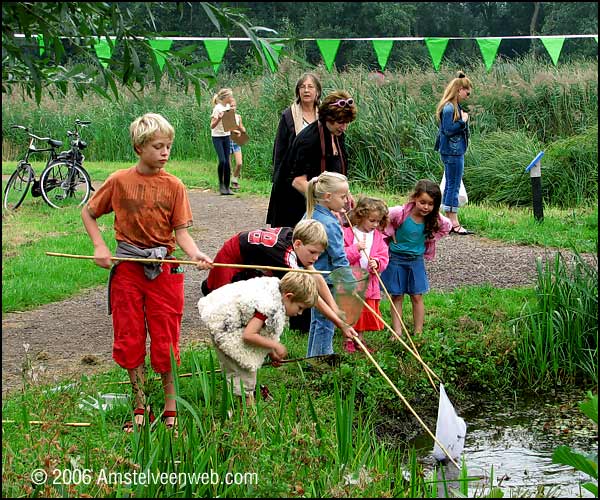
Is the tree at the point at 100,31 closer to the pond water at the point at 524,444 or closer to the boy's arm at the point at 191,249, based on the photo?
the boy's arm at the point at 191,249

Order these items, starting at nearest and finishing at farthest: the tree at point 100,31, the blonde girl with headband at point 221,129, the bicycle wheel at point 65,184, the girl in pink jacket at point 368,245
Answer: the tree at point 100,31 → the girl in pink jacket at point 368,245 → the bicycle wheel at point 65,184 → the blonde girl with headband at point 221,129

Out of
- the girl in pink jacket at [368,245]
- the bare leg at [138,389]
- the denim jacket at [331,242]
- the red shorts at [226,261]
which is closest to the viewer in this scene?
the bare leg at [138,389]

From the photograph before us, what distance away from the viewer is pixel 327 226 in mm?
5789

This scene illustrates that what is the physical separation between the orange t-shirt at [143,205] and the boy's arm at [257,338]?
61 cm

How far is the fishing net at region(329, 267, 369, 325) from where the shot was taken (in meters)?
5.20

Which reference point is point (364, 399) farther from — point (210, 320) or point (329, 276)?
point (210, 320)

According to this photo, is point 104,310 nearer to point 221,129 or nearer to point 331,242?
point 331,242

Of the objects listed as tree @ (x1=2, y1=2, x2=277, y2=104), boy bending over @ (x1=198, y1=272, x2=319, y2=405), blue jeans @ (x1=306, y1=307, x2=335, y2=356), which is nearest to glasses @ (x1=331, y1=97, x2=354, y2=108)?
blue jeans @ (x1=306, y1=307, x2=335, y2=356)

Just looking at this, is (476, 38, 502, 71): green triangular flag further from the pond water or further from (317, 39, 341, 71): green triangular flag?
the pond water

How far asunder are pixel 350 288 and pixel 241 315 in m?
0.68

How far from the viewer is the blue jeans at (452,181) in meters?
10.8

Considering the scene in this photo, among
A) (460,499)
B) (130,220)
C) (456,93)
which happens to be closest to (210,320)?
(130,220)

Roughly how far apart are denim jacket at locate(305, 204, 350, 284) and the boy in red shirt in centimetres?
118

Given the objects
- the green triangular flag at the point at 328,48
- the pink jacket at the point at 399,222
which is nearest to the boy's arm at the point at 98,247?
the pink jacket at the point at 399,222
